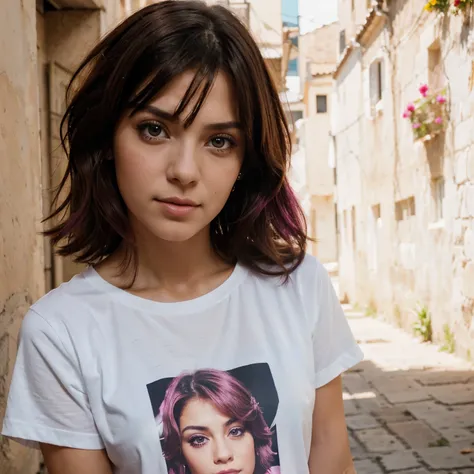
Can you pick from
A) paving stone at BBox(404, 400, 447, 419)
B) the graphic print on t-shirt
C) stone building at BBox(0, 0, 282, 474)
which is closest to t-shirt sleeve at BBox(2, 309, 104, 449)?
the graphic print on t-shirt

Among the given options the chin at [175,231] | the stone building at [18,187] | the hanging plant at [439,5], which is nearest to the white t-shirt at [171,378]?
the chin at [175,231]

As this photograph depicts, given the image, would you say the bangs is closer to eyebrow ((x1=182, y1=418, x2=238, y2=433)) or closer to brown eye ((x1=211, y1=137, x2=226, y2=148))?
brown eye ((x1=211, y1=137, x2=226, y2=148))

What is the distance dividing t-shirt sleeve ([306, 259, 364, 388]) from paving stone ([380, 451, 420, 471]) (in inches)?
107

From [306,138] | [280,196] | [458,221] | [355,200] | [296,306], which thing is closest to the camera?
[296,306]

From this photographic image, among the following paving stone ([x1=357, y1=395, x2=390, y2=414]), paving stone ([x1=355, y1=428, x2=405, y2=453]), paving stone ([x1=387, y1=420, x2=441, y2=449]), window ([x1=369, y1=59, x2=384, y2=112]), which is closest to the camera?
paving stone ([x1=355, y1=428, x2=405, y2=453])

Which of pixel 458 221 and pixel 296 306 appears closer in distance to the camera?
pixel 296 306

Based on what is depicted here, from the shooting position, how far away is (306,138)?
23.5m

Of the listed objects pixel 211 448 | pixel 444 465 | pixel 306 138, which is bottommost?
pixel 444 465

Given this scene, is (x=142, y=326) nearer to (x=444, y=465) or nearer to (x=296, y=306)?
(x=296, y=306)

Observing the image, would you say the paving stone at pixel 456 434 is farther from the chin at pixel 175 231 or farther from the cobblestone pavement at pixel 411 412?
the chin at pixel 175 231

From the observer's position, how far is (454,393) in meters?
5.60

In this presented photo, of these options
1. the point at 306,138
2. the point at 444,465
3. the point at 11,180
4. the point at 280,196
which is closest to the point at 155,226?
the point at 280,196

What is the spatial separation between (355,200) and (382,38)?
382 cm

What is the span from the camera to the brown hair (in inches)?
52.1
